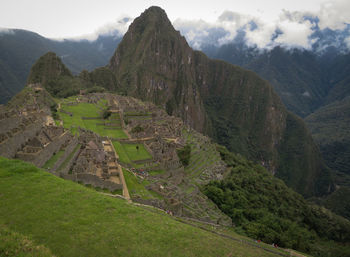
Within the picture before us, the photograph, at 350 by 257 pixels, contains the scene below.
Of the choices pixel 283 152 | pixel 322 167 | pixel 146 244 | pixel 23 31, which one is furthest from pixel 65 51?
pixel 146 244

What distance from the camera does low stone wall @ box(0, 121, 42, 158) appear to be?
18548 millimetres

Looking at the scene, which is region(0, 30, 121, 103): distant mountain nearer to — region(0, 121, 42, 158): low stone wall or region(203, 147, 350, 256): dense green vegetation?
region(0, 121, 42, 158): low stone wall

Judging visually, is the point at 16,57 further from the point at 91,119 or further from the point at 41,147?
the point at 41,147

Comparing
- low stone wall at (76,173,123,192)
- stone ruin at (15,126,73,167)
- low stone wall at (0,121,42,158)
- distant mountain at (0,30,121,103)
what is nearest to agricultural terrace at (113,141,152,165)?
stone ruin at (15,126,73,167)

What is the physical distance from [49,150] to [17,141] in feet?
8.51

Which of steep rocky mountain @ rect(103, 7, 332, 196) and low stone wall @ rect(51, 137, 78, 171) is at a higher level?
steep rocky mountain @ rect(103, 7, 332, 196)

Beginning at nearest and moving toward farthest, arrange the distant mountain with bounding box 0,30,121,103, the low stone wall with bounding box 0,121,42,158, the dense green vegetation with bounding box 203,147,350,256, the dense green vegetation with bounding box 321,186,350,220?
the low stone wall with bounding box 0,121,42,158 → the dense green vegetation with bounding box 203,147,350,256 → the dense green vegetation with bounding box 321,186,350,220 → the distant mountain with bounding box 0,30,121,103

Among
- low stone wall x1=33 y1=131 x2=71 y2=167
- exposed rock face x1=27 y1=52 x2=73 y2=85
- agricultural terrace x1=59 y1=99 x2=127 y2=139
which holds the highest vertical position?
exposed rock face x1=27 y1=52 x2=73 y2=85

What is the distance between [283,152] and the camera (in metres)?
178

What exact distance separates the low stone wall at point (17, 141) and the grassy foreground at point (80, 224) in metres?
3.14

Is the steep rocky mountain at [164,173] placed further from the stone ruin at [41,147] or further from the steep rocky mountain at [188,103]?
the steep rocky mountain at [188,103]

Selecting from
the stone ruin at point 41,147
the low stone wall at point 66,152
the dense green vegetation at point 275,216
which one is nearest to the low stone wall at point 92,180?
the low stone wall at point 66,152

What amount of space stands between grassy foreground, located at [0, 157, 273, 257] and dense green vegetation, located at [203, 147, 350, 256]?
14.2 metres

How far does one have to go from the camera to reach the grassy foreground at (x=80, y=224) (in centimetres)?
1080
